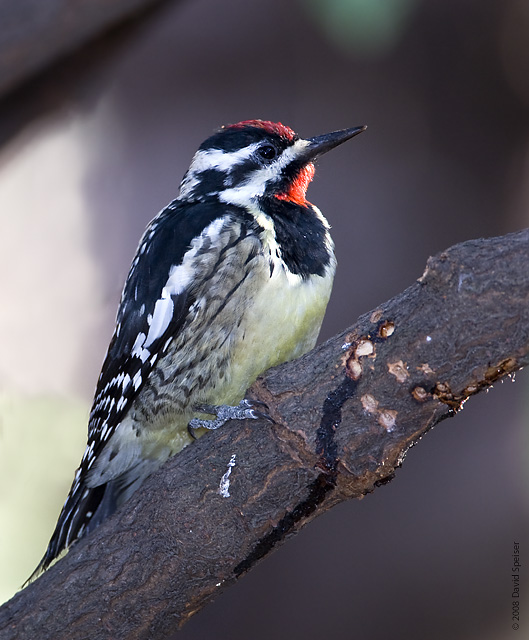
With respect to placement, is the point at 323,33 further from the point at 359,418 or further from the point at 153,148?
the point at 359,418

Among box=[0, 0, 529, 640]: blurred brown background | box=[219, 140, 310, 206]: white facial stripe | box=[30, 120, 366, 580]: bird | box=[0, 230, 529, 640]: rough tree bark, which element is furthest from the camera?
box=[0, 0, 529, 640]: blurred brown background

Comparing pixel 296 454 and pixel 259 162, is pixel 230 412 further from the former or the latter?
pixel 259 162

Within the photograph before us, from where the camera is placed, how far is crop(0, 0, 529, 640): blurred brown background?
8.10 feet

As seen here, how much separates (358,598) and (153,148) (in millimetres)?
1833

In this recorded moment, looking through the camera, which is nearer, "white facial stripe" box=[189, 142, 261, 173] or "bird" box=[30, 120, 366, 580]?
"bird" box=[30, 120, 366, 580]

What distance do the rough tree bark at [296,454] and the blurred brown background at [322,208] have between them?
1.25 m

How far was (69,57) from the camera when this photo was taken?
8.82 ft

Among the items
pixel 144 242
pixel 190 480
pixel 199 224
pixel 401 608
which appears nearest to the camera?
pixel 190 480

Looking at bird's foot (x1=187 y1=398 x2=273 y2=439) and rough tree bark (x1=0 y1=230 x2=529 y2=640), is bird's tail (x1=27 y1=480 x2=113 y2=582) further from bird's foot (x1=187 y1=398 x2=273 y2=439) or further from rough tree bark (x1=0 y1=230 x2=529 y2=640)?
bird's foot (x1=187 y1=398 x2=273 y2=439)

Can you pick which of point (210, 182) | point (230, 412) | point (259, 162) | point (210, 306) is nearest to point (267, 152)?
point (259, 162)

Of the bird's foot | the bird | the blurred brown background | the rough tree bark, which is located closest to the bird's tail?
the bird

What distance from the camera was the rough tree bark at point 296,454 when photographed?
1.00m

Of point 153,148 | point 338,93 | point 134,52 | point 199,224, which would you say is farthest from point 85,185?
point 199,224

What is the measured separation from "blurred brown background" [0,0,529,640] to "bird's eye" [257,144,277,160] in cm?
88
